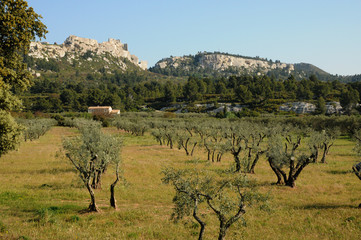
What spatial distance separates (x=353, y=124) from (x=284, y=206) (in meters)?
80.1

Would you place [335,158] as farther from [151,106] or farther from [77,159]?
[151,106]

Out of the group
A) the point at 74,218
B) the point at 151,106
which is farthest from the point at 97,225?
the point at 151,106

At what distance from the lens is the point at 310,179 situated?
3616 centimetres

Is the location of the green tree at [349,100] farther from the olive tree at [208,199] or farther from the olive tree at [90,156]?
the olive tree at [208,199]

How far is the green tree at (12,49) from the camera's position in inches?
757

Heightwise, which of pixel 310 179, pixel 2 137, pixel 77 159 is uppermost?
pixel 2 137

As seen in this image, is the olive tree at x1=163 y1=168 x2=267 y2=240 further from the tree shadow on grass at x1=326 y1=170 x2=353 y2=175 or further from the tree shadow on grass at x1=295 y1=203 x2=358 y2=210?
the tree shadow on grass at x1=326 y1=170 x2=353 y2=175

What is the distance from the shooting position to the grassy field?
1731 centimetres

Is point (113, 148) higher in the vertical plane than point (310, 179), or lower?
higher

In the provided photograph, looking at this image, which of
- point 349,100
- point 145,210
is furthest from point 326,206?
point 349,100

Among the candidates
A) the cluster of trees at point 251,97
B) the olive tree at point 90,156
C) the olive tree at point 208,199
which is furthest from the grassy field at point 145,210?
the cluster of trees at point 251,97

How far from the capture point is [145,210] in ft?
73.4

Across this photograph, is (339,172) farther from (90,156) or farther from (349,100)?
(349,100)

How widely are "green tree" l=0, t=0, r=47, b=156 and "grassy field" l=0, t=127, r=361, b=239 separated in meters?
6.67
